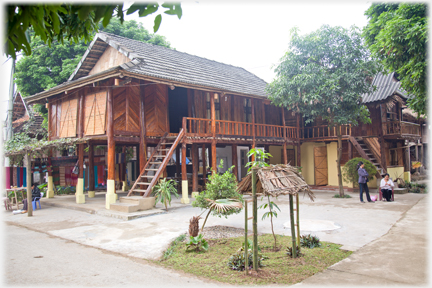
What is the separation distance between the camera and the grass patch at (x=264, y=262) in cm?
464

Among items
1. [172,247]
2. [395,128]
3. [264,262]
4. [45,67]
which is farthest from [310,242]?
[45,67]

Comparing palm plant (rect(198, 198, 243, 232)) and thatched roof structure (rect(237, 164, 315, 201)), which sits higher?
thatched roof structure (rect(237, 164, 315, 201))

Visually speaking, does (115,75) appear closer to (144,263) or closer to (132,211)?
(132,211)

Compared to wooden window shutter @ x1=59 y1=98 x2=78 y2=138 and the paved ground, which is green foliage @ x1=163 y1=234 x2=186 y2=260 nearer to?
the paved ground

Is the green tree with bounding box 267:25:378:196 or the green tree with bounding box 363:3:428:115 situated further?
the green tree with bounding box 267:25:378:196

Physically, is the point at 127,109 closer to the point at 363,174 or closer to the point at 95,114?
the point at 95,114

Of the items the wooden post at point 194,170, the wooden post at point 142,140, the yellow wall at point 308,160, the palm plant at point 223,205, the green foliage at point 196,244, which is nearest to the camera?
the green foliage at point 196,244

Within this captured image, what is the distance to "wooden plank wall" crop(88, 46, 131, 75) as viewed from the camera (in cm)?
1335

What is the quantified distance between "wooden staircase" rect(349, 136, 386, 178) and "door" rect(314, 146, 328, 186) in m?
2.32

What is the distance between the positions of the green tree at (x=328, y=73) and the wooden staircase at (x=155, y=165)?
5793mm

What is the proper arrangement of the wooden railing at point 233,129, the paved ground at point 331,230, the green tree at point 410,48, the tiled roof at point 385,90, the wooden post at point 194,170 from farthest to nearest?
the tiled roof at point 385,90, the wooden railing at point 233,129, the wooden post at point 194,170, the green tree at point 410,48, the paved ground at point 331,230

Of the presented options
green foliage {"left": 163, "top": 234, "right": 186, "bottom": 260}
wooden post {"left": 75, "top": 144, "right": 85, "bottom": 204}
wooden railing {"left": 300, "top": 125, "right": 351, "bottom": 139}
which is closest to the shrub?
green foliage {"left": 163, "top": 234, "right": 186, "bottom": 260}

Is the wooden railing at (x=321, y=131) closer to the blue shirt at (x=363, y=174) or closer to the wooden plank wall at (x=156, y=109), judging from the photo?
the blue shirt at (x=363, y=174)

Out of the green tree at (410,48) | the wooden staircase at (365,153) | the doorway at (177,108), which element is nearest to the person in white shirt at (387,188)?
the wooden staircase at (365,153)
